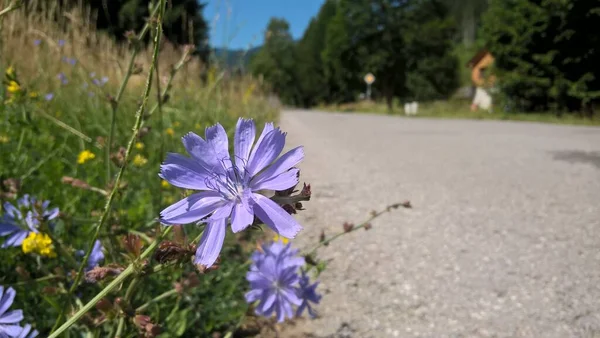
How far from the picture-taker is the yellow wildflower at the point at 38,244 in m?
1.20

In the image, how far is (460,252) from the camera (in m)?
2.21

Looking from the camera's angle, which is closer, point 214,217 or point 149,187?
point 214,217

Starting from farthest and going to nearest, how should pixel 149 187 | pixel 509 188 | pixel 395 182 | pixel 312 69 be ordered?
pixel 312 69, pixel 395 182, pixel 509 188, pixel 149 187

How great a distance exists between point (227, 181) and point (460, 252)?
1.84 m

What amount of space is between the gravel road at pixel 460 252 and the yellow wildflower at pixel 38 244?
0.79 m

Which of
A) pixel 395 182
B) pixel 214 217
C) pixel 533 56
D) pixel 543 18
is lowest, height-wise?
pixel 395 182

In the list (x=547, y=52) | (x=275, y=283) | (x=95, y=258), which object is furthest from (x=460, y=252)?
(x=547, y=52)

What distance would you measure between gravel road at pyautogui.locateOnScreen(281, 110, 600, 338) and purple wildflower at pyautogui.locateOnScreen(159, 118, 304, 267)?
112cm

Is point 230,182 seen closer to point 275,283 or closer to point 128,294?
point 128,294

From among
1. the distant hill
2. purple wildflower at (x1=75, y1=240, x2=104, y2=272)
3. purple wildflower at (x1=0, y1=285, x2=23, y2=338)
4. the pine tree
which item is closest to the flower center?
purple wildflower at (x1=0, y1=285, x2=23, y2=338)

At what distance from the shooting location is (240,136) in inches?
24.8

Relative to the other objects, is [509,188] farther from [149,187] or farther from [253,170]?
Result: [253,170]

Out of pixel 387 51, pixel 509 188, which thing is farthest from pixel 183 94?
pixel 387 51

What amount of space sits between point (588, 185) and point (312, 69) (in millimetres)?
39087
